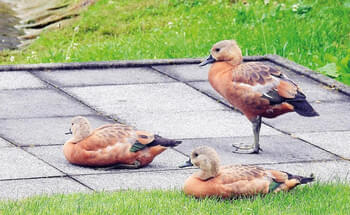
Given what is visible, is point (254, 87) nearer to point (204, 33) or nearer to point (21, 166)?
point (21, 166)

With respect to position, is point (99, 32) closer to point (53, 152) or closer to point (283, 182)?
point (53, 152)

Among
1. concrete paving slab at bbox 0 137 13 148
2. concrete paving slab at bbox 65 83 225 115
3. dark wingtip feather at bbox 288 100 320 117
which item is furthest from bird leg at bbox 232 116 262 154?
concrete paving slab at bbox 0 137 13 148

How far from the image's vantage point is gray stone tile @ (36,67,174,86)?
10.7 meters

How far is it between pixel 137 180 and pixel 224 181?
99cm

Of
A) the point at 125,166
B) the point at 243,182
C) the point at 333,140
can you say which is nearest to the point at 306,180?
the point at 243,182

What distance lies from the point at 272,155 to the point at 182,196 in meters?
1.73

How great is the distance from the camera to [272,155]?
7992 mm

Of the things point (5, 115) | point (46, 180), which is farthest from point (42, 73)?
point (46, 180)

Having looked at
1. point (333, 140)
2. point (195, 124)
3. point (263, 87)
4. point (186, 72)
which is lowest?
point (333, 140)

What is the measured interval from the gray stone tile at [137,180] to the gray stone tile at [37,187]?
14 cm

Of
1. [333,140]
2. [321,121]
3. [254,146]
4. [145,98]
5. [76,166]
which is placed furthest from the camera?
[145,98]

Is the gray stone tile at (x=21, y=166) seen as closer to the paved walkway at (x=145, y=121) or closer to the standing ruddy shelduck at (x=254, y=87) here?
the paved walkway at (x=145, y=121)

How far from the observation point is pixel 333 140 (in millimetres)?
8539

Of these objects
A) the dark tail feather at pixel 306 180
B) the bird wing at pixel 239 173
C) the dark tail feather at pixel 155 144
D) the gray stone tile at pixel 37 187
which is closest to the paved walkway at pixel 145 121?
the gray stone tile at pixel 37 187
